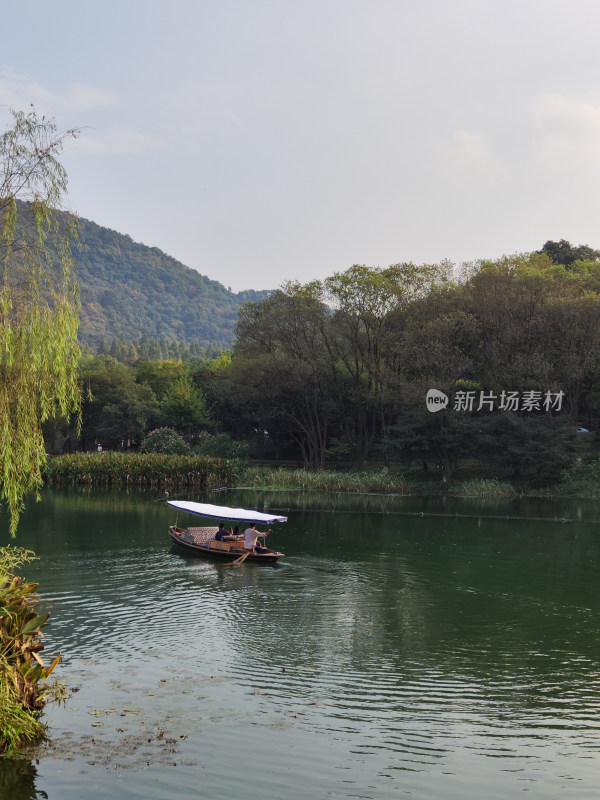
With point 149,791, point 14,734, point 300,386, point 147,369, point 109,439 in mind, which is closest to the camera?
point 149,791

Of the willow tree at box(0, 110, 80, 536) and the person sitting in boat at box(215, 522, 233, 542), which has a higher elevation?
the willow tree at box(0, 110, 80, 536)

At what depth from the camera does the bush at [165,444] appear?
199 ft

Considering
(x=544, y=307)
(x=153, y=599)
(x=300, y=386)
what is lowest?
(x=153, y=599)

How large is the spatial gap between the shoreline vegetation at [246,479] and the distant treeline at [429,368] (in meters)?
1.44

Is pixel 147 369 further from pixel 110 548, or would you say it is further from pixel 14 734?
pixel 14 734

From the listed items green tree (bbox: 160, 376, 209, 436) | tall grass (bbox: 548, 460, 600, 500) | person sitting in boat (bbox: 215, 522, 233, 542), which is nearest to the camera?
person sitting in boat (bbox: 215, 522, 233, 542)

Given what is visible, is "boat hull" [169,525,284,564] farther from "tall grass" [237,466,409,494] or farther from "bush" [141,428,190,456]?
"bush" [141,428,190,456]

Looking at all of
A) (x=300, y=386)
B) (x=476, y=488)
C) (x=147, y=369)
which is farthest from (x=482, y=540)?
(x=147, y=369)

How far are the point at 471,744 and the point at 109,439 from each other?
66.3m

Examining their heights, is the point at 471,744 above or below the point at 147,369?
below

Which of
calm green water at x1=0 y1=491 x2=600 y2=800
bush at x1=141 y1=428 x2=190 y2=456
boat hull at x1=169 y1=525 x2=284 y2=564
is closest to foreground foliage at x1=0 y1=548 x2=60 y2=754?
A: calm green water at x1=0 y1=491 x2=600 y2=800

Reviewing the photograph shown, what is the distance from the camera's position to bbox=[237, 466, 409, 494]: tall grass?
50.2 meters

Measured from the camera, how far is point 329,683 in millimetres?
12961

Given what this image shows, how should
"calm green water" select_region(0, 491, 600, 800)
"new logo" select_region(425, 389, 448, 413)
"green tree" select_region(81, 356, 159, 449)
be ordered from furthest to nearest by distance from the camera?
"green tree" select_region(81, 356, 159, 449) → "new logo" select_region(425, 389, 448, 413) → "calm green water" select_region(0, 491, 600, 800)
